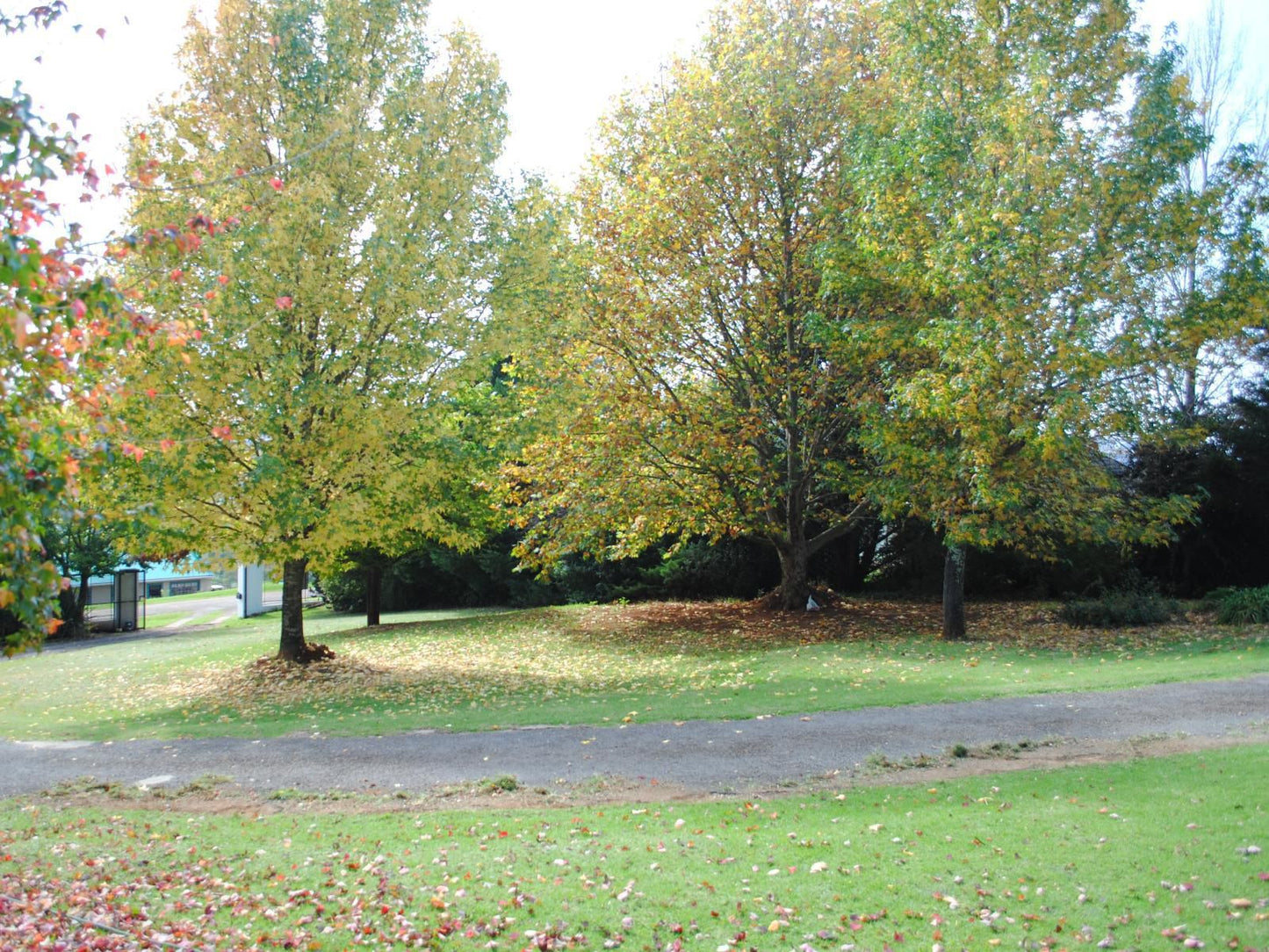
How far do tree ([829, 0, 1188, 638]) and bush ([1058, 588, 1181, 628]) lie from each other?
84.7 inches

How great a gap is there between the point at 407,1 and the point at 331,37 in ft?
5.55

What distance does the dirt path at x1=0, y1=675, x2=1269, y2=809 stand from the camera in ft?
28.1

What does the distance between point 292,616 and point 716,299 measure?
10.6 m

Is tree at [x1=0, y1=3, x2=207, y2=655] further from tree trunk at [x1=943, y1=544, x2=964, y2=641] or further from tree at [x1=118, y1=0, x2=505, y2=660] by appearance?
tree trunk at [x1=943, y1=544, x2=964, y2=641]

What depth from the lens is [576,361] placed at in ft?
61.1

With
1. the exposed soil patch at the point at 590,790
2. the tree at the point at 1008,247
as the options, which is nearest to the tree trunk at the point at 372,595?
the tree at the point at 1008,247

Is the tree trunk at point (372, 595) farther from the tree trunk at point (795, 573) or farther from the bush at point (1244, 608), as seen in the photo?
the bush at point (1244, 608)

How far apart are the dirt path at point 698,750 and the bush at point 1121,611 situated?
268 inches

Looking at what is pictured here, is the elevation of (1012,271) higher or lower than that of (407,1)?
lower

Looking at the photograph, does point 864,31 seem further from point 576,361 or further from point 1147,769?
point 1147,769

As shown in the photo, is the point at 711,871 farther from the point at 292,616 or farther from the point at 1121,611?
→ the point at 1121,611

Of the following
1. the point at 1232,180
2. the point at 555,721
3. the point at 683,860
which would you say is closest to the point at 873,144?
the point at 1232,180

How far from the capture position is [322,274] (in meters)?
13.8

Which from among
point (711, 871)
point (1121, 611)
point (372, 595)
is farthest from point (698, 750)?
point (372, 595)
